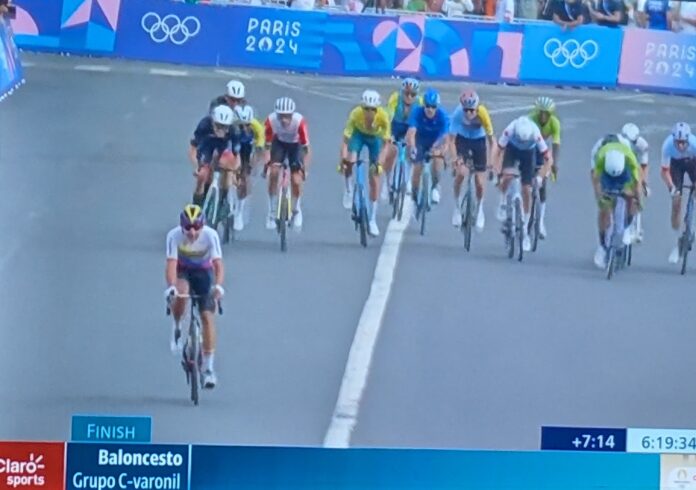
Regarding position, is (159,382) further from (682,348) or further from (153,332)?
(682,348)

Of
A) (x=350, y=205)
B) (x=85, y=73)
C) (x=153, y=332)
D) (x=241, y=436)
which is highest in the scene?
(x=85, y=73)

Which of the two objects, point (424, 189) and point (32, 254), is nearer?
point (32, 254)

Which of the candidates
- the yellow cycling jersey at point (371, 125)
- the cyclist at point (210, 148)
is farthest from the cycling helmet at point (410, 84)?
the cyclist at point (210, 148)

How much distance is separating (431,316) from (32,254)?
124 cm

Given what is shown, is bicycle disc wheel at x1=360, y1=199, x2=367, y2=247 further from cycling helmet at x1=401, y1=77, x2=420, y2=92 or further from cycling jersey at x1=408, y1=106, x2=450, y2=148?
cycling helmet at x1=401, y1=77, x2=420, y2=92

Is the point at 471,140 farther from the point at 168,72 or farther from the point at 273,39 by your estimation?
the point at 168,72

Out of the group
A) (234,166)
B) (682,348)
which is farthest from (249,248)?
(682,348)

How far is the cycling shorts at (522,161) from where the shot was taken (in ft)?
16.2

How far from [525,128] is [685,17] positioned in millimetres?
624

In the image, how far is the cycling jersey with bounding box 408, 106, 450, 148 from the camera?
191 inches

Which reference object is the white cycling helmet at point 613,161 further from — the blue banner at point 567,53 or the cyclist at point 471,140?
the cyclist at point 471,140

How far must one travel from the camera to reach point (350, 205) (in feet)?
15.8

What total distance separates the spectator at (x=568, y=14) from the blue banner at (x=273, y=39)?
0.74 metres

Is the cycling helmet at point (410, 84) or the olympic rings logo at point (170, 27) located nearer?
the olympic rings logo at point (170, 27)
